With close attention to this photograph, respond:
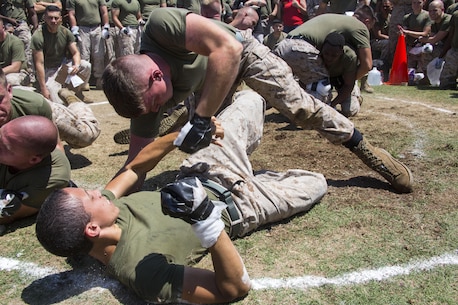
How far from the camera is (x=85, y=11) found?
33.6 ft

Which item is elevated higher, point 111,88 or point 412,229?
point 111,88

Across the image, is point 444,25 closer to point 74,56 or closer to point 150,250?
point 74,56

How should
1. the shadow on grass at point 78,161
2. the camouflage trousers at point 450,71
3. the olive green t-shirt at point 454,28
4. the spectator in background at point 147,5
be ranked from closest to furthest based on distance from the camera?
the shadow on grass at point 78,161 < the camouflage trousers at point 450,71 < the olive green t-shirt at point 454,28 < the spectator in background at point 147,5

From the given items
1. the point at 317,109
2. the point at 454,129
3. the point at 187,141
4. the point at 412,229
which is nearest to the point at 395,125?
the point at 454,129

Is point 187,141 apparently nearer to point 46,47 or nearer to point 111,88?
point 111,88

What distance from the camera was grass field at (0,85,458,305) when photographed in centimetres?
264

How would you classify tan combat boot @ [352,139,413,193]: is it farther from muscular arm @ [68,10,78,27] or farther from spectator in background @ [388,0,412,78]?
spectator in background @ [388,0,412,78]

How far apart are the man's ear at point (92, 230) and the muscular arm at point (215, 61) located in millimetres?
958

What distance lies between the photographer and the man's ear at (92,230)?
2.38 m

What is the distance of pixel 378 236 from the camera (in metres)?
3.15

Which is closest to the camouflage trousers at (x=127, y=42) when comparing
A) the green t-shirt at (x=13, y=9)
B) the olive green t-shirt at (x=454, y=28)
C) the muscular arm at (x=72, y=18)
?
the muscular arm at (x=72, y=18)

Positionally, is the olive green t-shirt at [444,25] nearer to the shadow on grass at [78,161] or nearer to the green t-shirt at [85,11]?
the green t-shirt at [85,11]

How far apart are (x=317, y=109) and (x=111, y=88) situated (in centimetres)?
179

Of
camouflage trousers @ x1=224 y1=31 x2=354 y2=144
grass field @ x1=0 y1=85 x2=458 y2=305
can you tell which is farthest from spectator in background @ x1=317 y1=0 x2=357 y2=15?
camouflage trousers @ x1=224 y1=31 x2=354 y2=144
